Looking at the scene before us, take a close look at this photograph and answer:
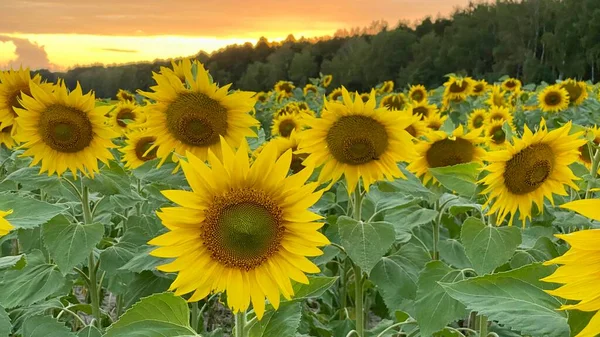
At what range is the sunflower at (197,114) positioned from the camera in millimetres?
2832

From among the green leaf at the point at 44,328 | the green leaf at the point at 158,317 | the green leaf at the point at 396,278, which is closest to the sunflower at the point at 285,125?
the green leaf at the point at 396,278

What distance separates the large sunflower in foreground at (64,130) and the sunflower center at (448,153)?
5.34 feet

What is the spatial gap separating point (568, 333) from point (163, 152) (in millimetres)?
1887

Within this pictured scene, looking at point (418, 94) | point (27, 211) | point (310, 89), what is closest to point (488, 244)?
point (27, 211)

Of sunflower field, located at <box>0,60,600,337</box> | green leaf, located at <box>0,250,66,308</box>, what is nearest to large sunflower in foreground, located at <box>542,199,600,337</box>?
sunflower field, located at <box>0,60,600,337</box>

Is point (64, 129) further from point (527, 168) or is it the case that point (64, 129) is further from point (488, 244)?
point (527, 168)

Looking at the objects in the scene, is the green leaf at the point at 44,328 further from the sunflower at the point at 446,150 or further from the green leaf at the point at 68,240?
A: the sunflower at the point at 446,150

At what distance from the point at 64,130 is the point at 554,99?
7400 mm

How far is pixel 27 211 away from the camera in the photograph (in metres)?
1.97

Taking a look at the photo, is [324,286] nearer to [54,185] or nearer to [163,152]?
[163,152]

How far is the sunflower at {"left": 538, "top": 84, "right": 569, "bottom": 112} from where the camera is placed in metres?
8.87

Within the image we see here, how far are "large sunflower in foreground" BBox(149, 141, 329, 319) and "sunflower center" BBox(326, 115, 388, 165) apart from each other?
3.82 ft

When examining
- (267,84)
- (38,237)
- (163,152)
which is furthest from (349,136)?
(267,84)

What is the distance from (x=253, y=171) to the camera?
179 cm
